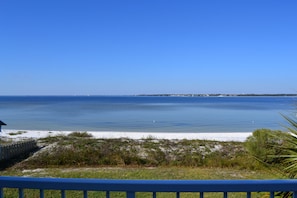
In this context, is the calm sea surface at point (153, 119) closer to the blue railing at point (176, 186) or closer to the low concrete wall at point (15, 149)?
the blue railing at point (176, 186)

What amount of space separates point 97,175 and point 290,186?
8343 millimetres

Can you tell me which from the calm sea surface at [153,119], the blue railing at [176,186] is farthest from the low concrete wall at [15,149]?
the blue railing at [176,186]

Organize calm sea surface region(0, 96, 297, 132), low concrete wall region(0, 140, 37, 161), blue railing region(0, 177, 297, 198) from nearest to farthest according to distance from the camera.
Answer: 1. blue railing region(0, 177, 297, 198)
2. low concrete wall region(0, 140, 37, 161)
3. calm sea surface region(0, 96, 297, 132)

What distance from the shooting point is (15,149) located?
516 inches

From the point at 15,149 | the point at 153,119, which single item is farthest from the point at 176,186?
the point at 153,119

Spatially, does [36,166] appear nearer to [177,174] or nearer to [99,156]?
[99,156]

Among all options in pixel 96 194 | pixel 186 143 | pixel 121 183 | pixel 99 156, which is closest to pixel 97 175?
pixel 96 194

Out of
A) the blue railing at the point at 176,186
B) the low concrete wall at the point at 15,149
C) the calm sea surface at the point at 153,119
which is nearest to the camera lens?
the blue railing at the point at 176,186

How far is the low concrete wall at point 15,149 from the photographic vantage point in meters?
12.2

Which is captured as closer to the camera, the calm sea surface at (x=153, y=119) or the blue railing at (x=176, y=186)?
the blue railing at (x=176, y=186)

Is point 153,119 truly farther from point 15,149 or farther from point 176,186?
point 176,186

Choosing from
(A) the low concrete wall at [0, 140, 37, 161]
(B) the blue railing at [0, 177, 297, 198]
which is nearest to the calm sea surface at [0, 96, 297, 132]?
(B) the blue railing at [0, 177, 297, 198]

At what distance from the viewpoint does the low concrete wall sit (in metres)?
12.2

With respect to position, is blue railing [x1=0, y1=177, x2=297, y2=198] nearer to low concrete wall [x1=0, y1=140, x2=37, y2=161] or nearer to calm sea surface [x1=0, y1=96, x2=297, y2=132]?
calm sea surface [x1=0, y1=96, x2=297, y2=132]
